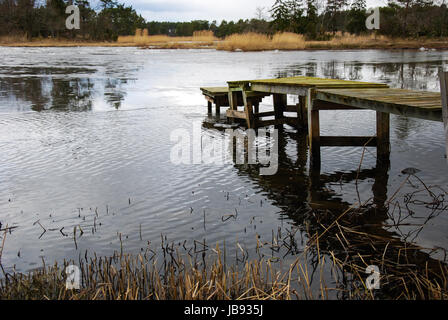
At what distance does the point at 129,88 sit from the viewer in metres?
16.3

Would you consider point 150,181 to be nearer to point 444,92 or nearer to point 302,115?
point 444,92

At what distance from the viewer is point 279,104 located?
1009 centimetres

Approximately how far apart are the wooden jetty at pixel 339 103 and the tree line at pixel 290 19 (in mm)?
40927

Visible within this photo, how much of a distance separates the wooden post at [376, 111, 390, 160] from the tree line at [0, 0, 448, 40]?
4297cm

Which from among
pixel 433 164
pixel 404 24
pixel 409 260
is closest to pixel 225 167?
pixel 433 164

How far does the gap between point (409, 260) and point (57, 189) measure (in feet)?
13.1

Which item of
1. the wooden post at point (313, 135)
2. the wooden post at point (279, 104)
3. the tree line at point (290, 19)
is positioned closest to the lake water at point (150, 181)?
the wooden post at point (313, 135)

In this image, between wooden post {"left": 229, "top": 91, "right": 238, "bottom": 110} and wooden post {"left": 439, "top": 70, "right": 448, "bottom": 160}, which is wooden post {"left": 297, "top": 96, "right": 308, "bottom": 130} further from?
wooden post {"left": 439, "top": 70, "right": 448, "bottom": 160}

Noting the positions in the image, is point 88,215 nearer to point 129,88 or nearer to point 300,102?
point 300,102

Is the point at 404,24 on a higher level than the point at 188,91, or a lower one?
higher

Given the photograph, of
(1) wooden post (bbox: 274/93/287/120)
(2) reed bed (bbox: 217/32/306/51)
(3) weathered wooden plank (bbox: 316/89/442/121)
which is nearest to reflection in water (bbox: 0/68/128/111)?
(1) wooden post (bbox: 274/93/287/120)

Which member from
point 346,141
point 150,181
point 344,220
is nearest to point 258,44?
point 346,141

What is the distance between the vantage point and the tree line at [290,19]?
47594mm

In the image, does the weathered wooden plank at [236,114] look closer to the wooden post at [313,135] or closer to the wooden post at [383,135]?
the wooden post at [313,135]
